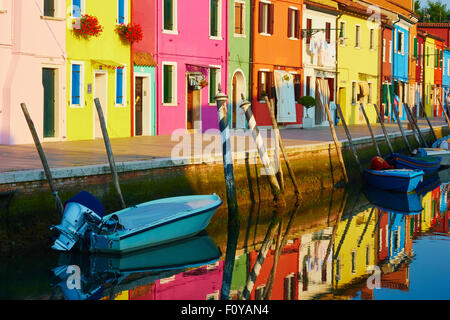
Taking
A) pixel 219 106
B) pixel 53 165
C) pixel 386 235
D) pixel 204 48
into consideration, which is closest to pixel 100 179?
pixel 53 165

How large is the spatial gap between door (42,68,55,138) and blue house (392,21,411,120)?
29.6 metres

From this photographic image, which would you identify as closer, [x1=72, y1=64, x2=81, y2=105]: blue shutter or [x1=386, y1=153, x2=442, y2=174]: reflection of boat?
[x1=72, y1=64, x2=81, y2=105]: blue shutter

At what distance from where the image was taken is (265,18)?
32188 mm

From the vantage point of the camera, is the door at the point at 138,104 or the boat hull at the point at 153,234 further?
the door at the point at 138,104

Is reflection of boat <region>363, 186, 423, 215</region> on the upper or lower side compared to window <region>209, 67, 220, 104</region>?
lower

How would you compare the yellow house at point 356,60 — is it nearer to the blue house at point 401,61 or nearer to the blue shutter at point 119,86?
the blue house at point 401,61

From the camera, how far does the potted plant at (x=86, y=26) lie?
2230 cm

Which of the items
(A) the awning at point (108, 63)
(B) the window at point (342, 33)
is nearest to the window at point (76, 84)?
(A) the awning at point (108, 63)

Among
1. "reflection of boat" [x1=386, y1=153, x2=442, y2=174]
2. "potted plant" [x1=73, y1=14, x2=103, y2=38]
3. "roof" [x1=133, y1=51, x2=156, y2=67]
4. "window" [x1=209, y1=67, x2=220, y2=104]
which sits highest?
Result: "potted plant" [x1=73, y1=14, x2=103, y2=38]

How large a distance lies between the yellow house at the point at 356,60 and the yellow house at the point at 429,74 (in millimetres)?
14107

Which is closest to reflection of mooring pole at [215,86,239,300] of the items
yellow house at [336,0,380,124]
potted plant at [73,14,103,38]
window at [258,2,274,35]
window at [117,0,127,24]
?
potted plant at [73,14,103,38]

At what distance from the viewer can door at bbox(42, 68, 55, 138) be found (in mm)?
21688

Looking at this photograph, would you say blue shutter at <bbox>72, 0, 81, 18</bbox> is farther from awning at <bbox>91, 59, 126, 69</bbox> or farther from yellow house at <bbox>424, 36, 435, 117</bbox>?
yellow house at <bbox>424, 36, 435, 117</bbox>

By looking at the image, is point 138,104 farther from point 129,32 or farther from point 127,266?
point 127,266
